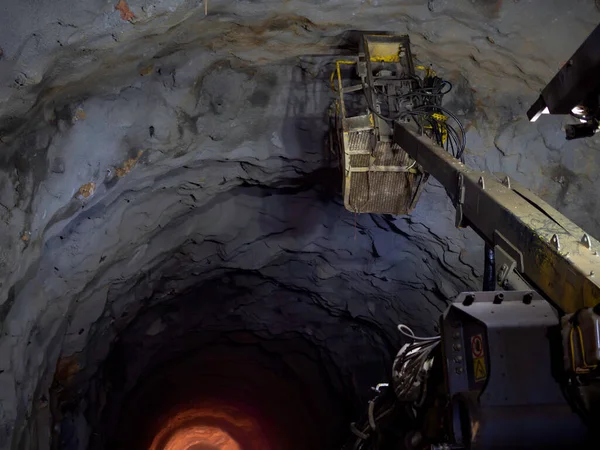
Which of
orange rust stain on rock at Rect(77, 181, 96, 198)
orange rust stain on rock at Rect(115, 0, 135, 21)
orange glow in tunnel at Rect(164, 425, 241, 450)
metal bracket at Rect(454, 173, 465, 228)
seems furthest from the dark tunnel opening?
metal bracket at Rect(454, 173, 465, 228)

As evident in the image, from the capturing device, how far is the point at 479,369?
8.25 ft

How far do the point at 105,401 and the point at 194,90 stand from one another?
13.8 feet

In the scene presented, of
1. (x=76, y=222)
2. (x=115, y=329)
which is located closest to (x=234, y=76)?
(x=76, y=222)

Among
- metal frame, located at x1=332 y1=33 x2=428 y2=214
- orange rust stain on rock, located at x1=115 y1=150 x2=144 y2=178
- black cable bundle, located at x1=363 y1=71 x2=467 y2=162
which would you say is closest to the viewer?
black cable bundle, located at x1=363 y1=71 x2=467 y2=162

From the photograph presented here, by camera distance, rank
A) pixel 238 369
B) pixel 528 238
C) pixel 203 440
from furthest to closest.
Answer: pixel 203 440
pixel 238 369
pixel 528 238

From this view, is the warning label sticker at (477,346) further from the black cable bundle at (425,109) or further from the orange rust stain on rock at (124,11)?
the orange rust stain on rock at (124,11)

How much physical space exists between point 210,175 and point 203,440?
26.4ft

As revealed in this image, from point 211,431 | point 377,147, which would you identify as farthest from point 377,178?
point 211,431

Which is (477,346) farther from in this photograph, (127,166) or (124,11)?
(127,166)

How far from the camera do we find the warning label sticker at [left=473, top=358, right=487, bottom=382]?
2.46 m

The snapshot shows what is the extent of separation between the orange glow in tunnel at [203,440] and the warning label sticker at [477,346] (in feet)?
30.0

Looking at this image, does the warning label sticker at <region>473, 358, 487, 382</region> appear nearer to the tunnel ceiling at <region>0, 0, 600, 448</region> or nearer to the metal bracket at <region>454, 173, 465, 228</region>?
the metal bracket at <region>454, 173, 465, 228</region>

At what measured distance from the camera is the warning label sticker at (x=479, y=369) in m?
2.46

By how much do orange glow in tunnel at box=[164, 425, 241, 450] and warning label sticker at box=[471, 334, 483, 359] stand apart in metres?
9.13
